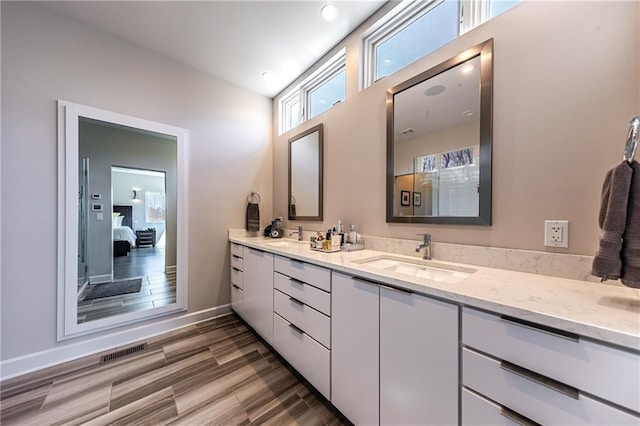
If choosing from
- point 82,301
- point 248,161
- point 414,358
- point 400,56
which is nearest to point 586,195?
point 414,358

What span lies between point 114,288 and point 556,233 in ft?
13.0

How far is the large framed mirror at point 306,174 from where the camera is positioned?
2264 mm

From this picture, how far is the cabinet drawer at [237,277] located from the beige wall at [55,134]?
0.42ft

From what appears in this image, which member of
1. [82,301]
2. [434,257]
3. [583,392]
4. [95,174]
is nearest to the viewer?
[583,392]

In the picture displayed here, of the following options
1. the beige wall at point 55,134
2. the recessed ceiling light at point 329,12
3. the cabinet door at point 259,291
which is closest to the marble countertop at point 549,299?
the cabinet door at point 259,291

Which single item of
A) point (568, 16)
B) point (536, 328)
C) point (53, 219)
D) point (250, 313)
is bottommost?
point (250, 313)

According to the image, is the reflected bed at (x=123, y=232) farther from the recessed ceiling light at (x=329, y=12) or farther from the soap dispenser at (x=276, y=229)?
the recessed ceiling light at (x=329, y=12)

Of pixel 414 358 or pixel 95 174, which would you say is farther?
pixel 95 174

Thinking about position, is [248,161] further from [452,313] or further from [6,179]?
[452,313]

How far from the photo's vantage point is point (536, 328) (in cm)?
65

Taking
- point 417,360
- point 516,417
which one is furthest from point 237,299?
point 516,417

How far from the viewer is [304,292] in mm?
1450

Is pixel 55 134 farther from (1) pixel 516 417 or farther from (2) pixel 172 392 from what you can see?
(1) pixel 516 417

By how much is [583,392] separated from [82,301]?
3.13 m
